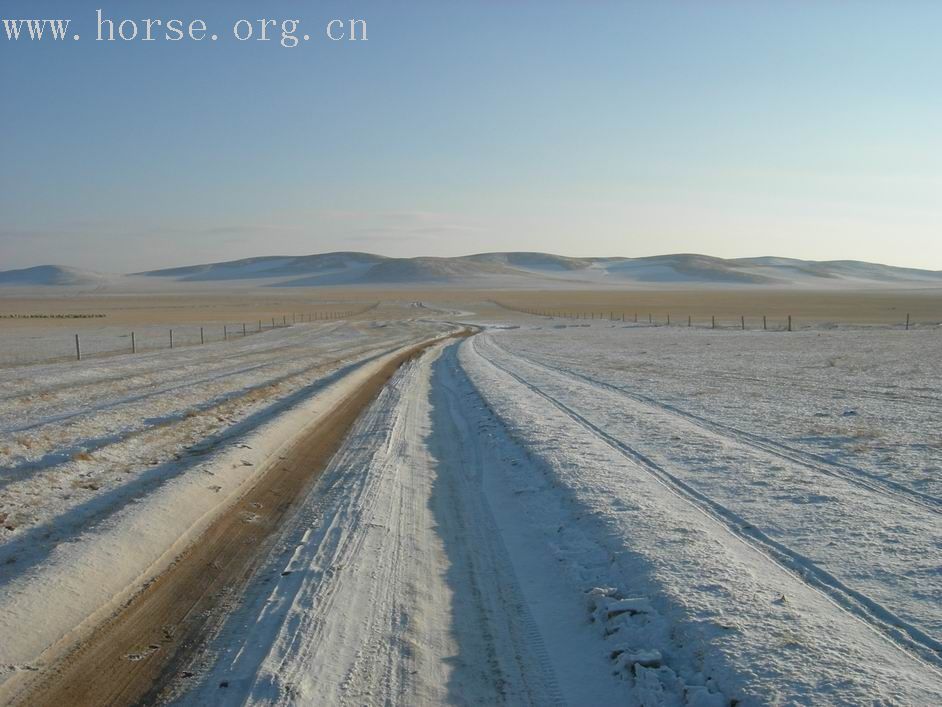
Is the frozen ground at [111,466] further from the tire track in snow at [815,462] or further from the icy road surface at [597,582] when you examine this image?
the tire track in snow at [815,462]

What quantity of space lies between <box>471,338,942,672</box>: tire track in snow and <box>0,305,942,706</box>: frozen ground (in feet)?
0.09

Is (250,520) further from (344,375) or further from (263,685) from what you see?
(344,375)

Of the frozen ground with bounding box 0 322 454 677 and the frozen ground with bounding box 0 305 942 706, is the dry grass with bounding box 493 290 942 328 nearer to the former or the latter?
the frozen ground with bounding box 0 322 454 677

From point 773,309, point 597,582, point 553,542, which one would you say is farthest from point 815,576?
point 773,309

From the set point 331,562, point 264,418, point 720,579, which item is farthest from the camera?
point 264,418

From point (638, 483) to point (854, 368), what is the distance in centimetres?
1796

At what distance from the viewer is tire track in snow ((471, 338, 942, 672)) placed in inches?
207

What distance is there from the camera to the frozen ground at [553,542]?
5.11 meters

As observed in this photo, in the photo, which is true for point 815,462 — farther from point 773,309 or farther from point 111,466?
point 773,309

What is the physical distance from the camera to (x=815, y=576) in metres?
6.54

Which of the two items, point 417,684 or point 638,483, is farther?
point 638,483

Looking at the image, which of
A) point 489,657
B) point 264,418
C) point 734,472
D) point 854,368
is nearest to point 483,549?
point 489,657

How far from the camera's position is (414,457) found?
12.1 m

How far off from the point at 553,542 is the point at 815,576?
254cm
